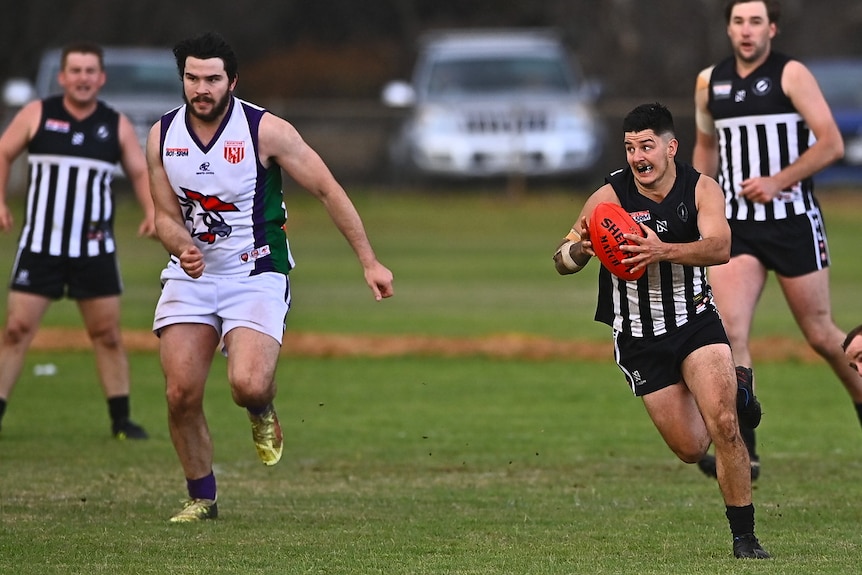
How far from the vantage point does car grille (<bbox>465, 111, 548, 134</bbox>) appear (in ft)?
75.8

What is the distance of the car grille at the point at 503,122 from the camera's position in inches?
909

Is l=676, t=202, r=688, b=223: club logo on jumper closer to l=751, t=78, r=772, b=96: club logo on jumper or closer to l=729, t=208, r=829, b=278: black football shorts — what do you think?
l=729, t=208, r=829, b=278: black football shorts

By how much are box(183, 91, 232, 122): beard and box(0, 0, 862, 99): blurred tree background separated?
2251cm

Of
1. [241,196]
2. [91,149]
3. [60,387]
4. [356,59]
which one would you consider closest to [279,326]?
[241,196]

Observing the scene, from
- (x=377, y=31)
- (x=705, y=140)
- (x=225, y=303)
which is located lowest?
(x=225, y=303)

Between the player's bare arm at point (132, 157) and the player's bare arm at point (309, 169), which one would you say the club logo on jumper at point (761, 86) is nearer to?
the player's bare arm at point (309, 169)

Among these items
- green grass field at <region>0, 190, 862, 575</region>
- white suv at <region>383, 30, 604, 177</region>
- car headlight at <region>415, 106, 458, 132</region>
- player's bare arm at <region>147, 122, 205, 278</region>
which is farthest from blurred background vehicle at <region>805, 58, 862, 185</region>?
player's bare arm at <region>147, 122, 205, 278</region>

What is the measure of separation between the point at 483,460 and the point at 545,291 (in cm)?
1015

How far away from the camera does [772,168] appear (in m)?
8.63

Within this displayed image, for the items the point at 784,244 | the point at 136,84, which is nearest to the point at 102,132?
the point at 784,244

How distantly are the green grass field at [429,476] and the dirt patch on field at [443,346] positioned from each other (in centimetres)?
27

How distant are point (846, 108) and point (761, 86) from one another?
16.3m

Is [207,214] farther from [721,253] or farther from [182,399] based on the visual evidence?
[721,253]

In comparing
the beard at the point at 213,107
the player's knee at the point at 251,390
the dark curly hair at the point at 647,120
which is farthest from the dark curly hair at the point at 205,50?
the dark curly hair at the point at 647,120
